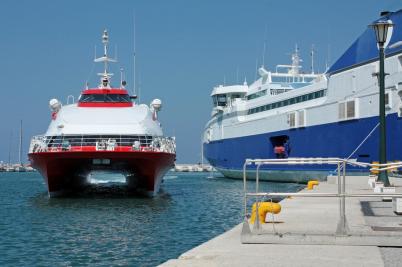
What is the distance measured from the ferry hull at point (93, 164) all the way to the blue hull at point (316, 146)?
39.8 feet

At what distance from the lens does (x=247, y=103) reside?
195 ft

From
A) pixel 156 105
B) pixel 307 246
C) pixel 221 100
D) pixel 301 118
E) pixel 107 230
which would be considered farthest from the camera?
pixel 221 100

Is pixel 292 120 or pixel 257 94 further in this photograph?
pixel 257 94

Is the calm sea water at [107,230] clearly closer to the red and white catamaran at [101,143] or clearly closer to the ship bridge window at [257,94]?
the red and white catamaran at [101,143]

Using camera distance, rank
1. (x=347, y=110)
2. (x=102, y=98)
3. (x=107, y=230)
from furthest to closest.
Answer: (x=347, y=110) < (x=102, y=98) < (x=107, y=230)

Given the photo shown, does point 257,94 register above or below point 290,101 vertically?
above

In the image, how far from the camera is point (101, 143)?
94.3 ft

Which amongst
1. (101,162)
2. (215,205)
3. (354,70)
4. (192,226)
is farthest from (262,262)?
(354,70)

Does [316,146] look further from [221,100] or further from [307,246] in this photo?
[307,246]

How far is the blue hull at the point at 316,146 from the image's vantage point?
114 feet

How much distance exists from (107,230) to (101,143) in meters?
11.3

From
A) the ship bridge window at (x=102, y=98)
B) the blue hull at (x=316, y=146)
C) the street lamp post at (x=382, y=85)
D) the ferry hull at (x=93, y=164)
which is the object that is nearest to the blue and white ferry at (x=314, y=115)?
the blue hull at (x=316, y=146)

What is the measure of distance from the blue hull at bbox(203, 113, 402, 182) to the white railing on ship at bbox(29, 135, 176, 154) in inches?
489

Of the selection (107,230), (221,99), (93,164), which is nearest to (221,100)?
(221,99)
